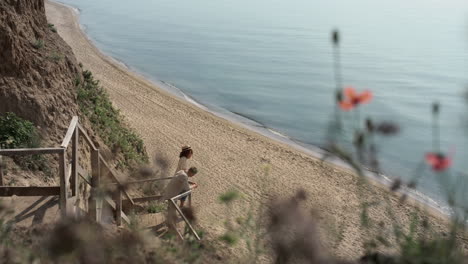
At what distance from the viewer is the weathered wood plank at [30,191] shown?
25.7 feet

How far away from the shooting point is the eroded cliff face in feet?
36.9

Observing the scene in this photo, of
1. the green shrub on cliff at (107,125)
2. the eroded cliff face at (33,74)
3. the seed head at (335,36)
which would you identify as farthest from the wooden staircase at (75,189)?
the green shrub on cliff at (107,125)

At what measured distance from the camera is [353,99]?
3.07m

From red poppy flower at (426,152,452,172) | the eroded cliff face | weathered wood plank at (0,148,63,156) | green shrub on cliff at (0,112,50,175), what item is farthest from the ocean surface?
green shrub on cliff at (0,112,50,175)

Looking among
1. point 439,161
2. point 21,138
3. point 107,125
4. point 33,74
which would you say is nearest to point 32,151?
point 21,138

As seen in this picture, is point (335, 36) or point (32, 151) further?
point (32, 151)

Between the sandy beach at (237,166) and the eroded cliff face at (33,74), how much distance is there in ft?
10.3

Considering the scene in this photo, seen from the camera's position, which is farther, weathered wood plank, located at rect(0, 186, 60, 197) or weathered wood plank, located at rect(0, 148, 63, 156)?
weathered wood plank, located at rect(0, 186, 60, 197)

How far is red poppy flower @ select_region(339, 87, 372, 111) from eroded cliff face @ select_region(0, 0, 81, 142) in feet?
29.5

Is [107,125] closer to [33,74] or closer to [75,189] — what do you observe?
[33,74]

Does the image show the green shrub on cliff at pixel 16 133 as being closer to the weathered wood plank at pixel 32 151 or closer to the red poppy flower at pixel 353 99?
the weathered wood plank at pixel 32 151

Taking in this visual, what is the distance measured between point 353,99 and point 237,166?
16.6 m

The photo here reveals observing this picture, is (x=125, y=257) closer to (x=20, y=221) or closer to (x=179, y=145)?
(x=20, y=221)

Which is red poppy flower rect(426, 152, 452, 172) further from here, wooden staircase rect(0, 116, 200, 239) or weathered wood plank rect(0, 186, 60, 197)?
weathered wood plank rect(0, 186, 60, 197)
